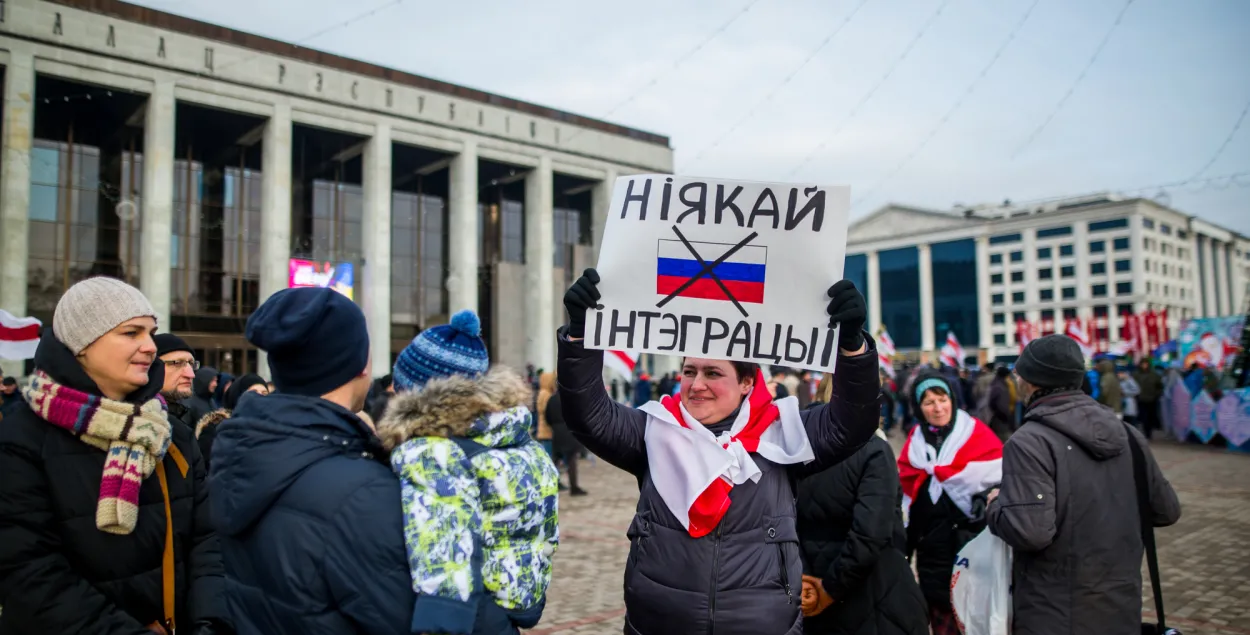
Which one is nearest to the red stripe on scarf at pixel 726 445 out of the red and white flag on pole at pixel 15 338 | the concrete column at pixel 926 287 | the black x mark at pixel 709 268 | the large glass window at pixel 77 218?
the black x mark at pixel 709 268

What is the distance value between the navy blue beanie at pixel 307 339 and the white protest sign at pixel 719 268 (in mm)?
989

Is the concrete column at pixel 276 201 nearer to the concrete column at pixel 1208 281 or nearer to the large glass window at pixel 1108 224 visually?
the large glass window at pixel 1108 224

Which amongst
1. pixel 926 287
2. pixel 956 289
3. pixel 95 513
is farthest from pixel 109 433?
pixel 956 289

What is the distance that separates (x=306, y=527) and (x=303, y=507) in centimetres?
5

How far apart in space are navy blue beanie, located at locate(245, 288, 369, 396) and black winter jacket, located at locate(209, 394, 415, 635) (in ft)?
0.36

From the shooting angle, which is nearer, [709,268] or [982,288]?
[709,268]

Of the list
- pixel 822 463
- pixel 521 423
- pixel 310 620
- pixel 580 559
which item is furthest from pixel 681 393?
A: pixel 580 559

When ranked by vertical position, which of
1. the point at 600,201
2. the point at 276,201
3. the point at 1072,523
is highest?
the point at 600,201

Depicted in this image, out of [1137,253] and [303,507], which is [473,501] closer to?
[303,507]

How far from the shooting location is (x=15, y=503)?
2365mm

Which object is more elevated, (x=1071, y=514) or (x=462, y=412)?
(x=462, y=412)

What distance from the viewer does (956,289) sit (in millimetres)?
89625

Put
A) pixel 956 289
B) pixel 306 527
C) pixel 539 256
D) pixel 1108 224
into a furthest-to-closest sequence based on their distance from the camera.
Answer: pixel 956 289 < pixel 1108 224 < pixel 539 256 < pixel 306 527

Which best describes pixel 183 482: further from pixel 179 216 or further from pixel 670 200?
pixel 179 216
